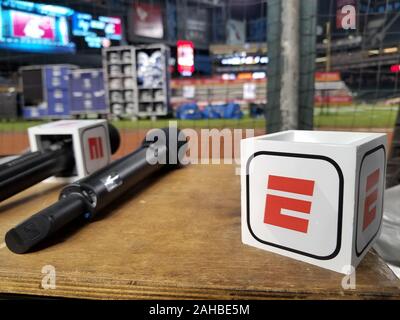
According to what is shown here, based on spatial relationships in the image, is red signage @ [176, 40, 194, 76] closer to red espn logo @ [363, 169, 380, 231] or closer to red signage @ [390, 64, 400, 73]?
red signage @ [390, 64, 400, 73]

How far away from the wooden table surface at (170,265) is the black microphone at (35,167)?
0.20 ft

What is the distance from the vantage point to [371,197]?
1.22ft

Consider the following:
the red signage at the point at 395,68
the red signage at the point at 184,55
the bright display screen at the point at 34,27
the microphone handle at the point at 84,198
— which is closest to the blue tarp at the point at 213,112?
the bright display screen at the point at 34,27

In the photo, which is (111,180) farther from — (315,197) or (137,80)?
(137,80)

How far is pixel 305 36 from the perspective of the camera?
39.4 inches

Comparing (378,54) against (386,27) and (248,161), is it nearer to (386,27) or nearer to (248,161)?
(386,27)

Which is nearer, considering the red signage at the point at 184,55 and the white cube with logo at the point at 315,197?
the white cube with logo at the point at 315,197

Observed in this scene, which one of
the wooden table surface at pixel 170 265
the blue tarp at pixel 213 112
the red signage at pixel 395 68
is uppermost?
the red signage at pixel 395 68

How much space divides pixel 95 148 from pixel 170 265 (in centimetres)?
44

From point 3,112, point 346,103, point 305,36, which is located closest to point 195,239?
point 305,36

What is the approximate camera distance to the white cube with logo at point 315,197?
0.33 metres

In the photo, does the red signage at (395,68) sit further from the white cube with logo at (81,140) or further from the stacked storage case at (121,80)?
the stacked storage case at (121,80)

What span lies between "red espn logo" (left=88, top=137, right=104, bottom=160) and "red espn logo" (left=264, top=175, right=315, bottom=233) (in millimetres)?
445

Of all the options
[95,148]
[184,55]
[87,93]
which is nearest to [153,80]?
[87,93]
